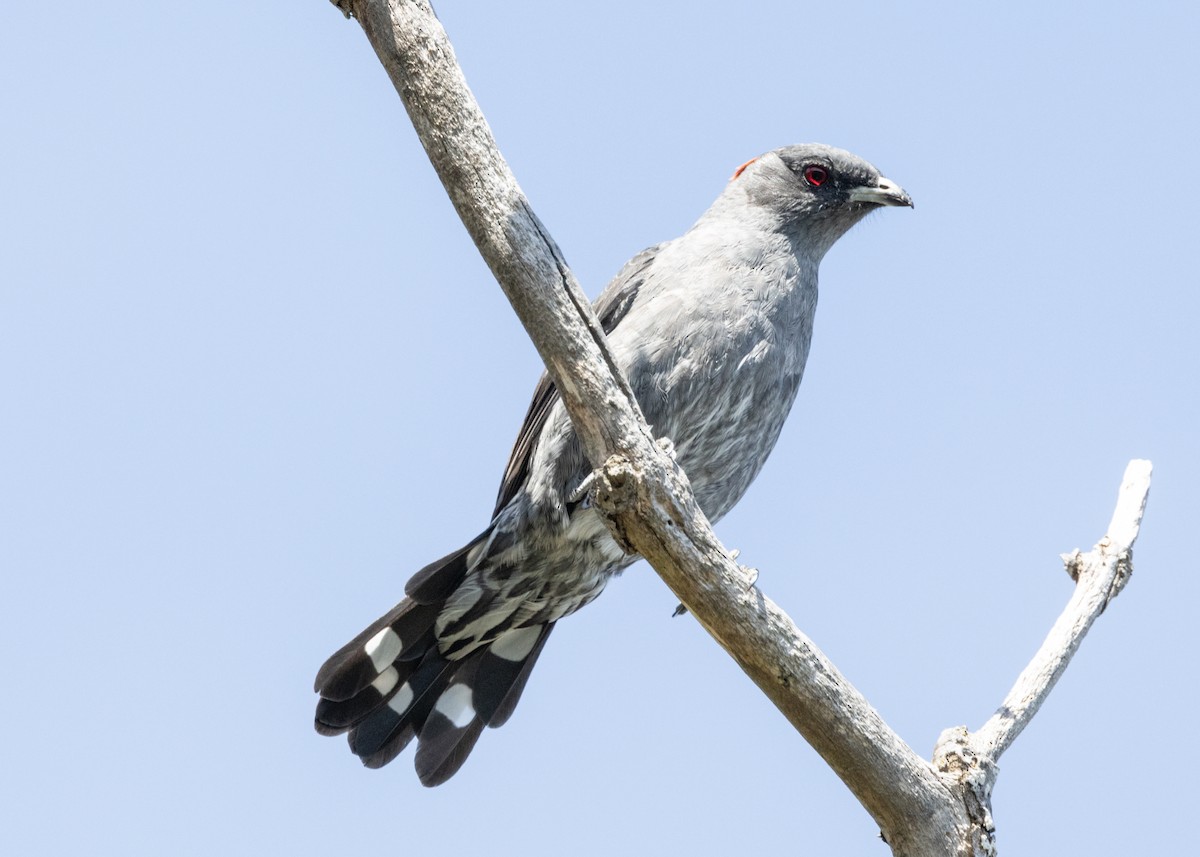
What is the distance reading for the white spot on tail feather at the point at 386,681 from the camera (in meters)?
7.16

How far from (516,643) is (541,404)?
4.69 ft

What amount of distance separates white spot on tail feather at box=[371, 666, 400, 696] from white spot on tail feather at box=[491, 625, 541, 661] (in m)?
0.61

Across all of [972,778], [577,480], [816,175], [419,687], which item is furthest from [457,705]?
[816,175]

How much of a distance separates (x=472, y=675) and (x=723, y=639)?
2.71m

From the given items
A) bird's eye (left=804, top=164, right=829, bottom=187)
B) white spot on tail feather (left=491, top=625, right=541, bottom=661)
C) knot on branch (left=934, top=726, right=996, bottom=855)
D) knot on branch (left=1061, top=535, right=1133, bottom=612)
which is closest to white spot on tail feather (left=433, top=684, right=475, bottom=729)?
white spot on tail feather (left=491, top=625, right=541, bottom=661)

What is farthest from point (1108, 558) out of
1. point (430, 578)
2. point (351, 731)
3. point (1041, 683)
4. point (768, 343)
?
point (351, 731)

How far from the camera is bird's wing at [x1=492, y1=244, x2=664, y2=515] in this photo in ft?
23.2

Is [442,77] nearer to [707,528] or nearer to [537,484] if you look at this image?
[707,528]

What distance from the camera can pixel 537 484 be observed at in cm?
675

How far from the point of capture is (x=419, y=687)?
Answer: 7281 mm

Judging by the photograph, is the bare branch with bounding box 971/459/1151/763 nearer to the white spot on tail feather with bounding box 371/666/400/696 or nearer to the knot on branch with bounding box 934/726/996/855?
the knot on branch with bounding box 934/726/996/855

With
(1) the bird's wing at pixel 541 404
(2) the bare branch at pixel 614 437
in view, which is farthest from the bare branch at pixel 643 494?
(1) the bird's wing at pixel 541 404

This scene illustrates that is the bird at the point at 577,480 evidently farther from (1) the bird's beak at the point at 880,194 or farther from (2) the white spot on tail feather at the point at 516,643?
(1) the bird's beak at the point at 880,194

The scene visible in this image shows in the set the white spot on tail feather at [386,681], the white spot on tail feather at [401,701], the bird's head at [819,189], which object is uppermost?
the bird's head at [819,189]
